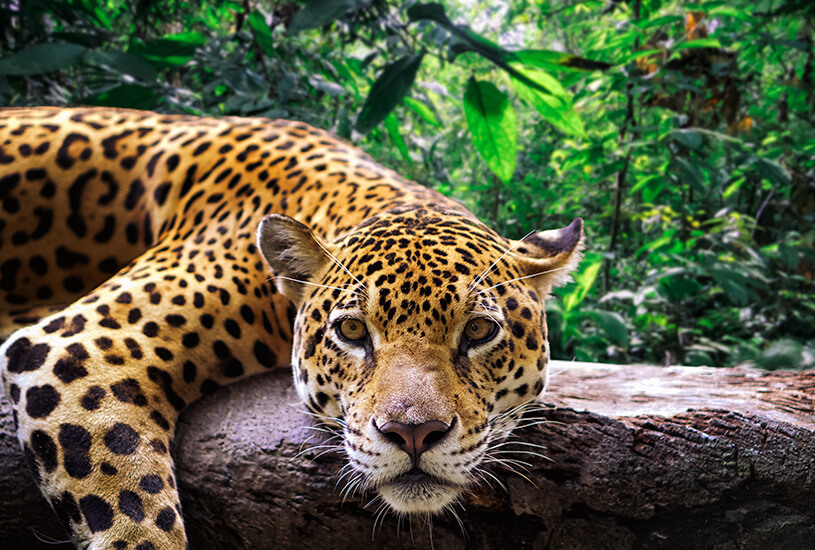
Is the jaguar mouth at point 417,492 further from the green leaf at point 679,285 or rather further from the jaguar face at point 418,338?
the green leaf at point 679,285

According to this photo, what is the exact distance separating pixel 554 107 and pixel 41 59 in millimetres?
2042

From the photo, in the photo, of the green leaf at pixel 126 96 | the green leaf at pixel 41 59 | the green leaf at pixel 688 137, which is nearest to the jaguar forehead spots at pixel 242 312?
the green leaf at pixel 126 96

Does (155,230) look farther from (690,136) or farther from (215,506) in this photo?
(690,136)

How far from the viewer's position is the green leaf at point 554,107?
1931mm

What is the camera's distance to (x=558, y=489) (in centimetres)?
189

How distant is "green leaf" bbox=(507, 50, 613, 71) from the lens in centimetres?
175

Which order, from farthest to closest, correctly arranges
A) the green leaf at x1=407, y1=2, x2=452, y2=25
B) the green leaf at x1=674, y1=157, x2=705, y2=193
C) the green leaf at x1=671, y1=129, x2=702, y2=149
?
the green leaf at x1=674, y1=157, x2=705, y2=193
the green leaf at x1=671, y1=129, x2=702, y2=149
the green leaf at x1=407, y1=2, x2=452, y2=25

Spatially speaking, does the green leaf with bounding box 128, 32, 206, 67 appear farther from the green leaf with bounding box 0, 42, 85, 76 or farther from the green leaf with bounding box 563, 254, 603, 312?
the green leaf with bounding box 563, 254, 603, 312

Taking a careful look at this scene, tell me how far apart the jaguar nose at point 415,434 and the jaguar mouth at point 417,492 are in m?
0.06

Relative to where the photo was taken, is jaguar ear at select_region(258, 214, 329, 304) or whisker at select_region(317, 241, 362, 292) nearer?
whisker at select_region(317, 241, 362, 292)

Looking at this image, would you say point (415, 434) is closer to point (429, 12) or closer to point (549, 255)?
point (549, 255)

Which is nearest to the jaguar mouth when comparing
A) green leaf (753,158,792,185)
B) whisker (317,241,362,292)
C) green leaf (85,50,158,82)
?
whisker (317,241,362,292)

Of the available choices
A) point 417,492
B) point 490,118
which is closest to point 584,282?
point 490,118

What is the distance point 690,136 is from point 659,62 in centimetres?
132
